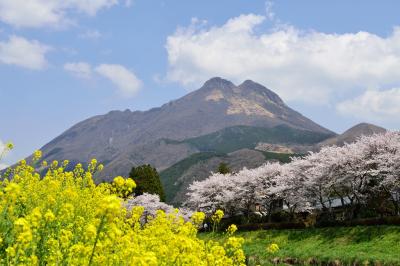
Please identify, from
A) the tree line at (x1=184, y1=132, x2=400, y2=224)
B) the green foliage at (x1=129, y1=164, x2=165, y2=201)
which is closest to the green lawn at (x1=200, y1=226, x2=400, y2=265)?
the tree line at (x1=184, y1=132, x2=400, y2=224)

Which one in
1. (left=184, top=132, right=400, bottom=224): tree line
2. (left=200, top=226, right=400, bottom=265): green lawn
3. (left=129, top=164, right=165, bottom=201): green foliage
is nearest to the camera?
(left=200, top=226, right=400, bottom=265): green lawn

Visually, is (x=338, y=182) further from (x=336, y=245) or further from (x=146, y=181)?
(x=146, y=181)

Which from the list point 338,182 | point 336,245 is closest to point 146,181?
point 338,182

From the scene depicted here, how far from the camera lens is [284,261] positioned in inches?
959

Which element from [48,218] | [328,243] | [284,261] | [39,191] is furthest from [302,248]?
[48,218]

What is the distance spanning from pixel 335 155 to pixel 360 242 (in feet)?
38.4

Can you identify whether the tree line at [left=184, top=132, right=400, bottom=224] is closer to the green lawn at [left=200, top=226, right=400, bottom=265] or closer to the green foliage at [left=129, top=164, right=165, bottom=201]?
the green lawn at [left=200, top=226, right=400, bottom=265]

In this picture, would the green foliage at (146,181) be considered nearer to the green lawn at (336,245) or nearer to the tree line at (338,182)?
the tree line at (338,182)

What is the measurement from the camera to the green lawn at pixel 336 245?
72.3 ft

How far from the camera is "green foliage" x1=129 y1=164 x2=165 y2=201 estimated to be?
69.2 meters

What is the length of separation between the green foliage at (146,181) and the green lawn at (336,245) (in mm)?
33503

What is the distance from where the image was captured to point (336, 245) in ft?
94.8

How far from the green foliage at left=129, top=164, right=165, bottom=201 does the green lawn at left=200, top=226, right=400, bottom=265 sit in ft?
110

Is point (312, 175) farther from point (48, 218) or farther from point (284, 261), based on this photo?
point (48, 218)
